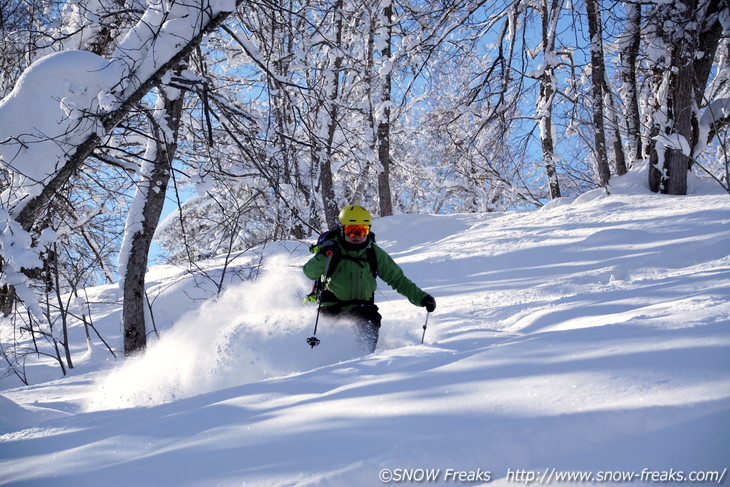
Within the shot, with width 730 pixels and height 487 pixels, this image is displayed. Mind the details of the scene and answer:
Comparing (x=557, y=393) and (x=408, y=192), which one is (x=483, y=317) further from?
(x=408, y=192)

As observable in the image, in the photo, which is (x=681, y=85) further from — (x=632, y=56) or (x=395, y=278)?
(x=395, y=278)

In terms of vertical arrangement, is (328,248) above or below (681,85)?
below

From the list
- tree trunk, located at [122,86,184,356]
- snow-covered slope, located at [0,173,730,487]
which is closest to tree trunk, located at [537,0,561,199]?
snow-covered slope, located at [0,173,730,487]

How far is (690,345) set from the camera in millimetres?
1803

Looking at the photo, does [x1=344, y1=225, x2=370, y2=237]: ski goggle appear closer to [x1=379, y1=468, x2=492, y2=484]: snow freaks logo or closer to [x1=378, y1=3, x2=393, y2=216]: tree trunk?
[x1=379, y1=468, x2=492, y2=484]: snow freaks logo

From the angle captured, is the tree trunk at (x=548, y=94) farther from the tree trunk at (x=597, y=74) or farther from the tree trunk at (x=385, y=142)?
the tree trunk at (x=385, y=142)

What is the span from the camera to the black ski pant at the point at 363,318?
4004 mm

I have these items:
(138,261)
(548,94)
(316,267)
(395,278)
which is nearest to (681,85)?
(548,94)

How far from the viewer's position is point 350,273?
13.7ft

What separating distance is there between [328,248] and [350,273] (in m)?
0.33

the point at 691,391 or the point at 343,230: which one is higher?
the point at 343,230

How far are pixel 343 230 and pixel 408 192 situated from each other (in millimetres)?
18986

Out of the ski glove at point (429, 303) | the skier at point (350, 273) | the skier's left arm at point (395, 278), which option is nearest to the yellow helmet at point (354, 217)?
the skier at point (350, 273)

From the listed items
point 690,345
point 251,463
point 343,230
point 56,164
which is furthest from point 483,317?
point 56,164
